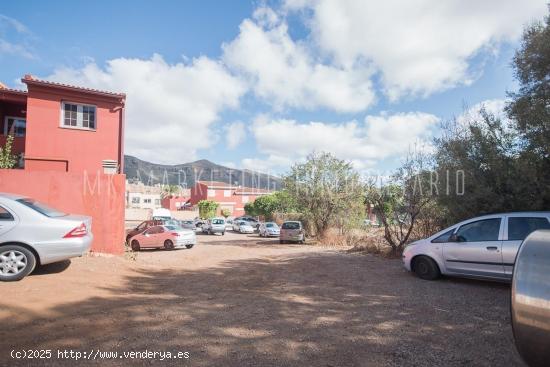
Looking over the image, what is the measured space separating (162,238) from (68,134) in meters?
6.63

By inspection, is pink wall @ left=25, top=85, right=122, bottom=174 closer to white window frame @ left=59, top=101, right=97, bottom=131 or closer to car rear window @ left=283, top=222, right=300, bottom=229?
white window frame @ left=59, top=101, right=97, bottom=131

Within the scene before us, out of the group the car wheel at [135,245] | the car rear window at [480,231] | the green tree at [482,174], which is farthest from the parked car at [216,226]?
the car rear window at [480,231]

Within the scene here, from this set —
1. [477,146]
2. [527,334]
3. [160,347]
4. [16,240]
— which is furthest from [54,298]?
[477,146]

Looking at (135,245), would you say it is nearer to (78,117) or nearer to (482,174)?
(78,117)

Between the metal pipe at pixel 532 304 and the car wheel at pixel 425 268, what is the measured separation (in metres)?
5.57

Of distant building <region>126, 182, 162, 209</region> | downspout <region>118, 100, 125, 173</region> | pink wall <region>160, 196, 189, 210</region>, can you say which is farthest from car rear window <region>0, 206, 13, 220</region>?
pink wall <region>160, 196, 189, 210</region>

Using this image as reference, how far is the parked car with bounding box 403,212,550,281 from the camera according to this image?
248 inches

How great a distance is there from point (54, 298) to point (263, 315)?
337 centimetres

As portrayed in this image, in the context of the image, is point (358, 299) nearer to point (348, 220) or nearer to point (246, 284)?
point (246, 284)

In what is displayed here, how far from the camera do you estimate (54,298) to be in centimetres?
538

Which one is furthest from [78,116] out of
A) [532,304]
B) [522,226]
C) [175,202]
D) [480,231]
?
[175,202]

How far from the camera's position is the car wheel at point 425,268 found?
7.52m

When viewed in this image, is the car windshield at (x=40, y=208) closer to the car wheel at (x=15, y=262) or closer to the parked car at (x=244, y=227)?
the car wheel at (x=15, y=262)

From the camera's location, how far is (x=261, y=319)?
4.75 meters
